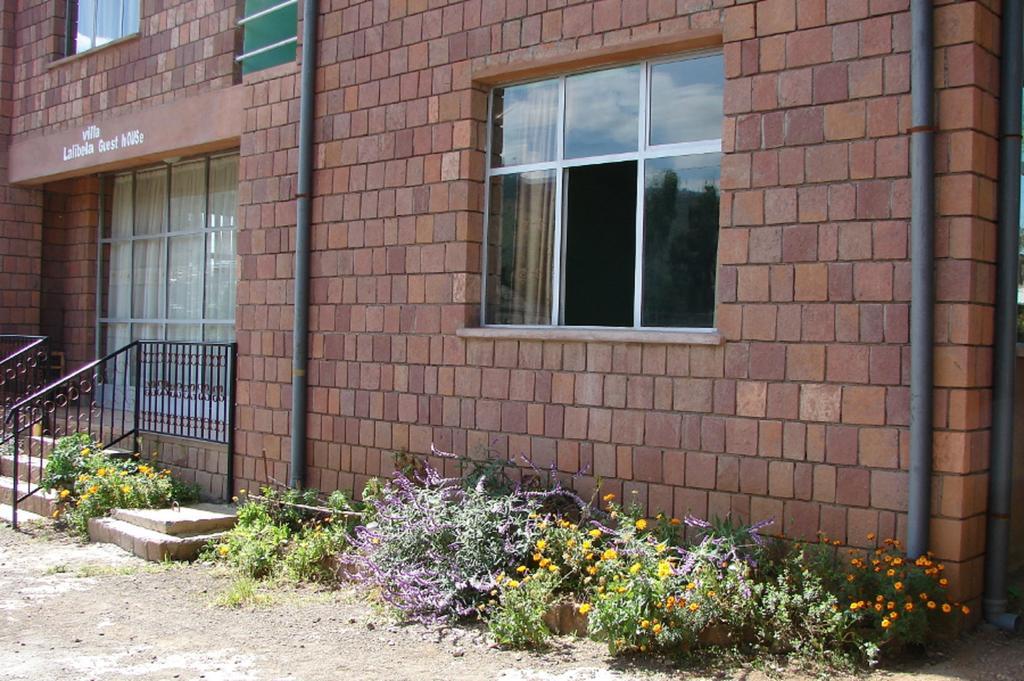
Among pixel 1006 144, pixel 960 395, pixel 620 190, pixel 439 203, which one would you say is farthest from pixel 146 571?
pixel 1006 144

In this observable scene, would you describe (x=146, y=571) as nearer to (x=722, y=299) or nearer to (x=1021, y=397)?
(x=722, y=299)

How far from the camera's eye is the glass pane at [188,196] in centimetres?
1179

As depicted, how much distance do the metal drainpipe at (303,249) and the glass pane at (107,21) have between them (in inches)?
173

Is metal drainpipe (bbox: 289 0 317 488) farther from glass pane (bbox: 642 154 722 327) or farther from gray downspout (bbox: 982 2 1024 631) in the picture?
gray downspout (bbox: 982 2 1024 631)

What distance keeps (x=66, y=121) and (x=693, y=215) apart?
28.5 feet

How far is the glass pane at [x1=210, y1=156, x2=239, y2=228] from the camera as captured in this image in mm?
11320

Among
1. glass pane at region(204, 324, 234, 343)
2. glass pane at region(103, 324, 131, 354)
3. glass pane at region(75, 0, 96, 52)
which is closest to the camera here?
glass pane at region(204, 324, 234, 343)

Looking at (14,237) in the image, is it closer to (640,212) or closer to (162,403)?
(162,403)

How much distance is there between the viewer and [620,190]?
704 cm

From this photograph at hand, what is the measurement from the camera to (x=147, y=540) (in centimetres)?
810

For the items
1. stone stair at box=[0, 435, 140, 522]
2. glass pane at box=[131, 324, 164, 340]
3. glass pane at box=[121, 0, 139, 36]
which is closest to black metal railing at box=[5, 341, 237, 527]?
stone stair at box=[0, 435, 140, 522]

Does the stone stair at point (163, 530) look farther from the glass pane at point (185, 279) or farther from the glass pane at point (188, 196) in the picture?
the glass pane at point (188, 196)

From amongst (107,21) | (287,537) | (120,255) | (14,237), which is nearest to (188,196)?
(120,255)

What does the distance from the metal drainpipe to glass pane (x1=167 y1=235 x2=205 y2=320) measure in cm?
347
